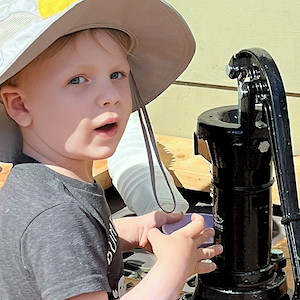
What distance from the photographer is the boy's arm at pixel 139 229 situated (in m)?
1.28

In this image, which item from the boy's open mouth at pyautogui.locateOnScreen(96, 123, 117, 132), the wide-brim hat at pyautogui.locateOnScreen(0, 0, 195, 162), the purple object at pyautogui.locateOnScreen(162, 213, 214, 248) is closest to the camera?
the wide-brim hat at pyautogui.locateOnScreen(0, 0, 195, 162)

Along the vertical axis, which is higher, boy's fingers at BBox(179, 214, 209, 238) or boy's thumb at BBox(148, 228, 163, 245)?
boy's fingers at BBox(179, 214, 209, 238)

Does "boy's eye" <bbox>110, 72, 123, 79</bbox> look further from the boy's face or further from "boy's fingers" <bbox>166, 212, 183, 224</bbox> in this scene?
"boy's fingers" <bbox>166, 212, 183, 224</bbox>

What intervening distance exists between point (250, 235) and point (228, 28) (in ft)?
3.67

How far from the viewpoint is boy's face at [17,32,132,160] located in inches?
Answer: 37.5

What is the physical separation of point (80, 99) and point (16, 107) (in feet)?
0.48

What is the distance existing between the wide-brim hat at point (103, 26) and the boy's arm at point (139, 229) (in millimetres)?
278

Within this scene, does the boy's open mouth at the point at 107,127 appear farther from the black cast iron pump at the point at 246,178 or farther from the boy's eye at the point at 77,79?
the black cast iron pump at the point at 246,178

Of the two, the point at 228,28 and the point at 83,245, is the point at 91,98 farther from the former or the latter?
the point at 228,28

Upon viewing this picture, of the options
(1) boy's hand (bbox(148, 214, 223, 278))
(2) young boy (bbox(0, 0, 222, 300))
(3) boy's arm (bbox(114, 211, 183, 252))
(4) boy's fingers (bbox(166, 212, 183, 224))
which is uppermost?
(2) young boy (bbox(0, 0, 222, 300))

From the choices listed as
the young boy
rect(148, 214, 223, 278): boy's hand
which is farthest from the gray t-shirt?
rect(148, 214, 223, 278): boy's hand

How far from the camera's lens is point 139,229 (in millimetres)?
1304

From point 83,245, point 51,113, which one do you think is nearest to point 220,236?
point 83,245

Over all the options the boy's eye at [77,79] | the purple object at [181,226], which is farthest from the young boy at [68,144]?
the purple object at [181,226]
